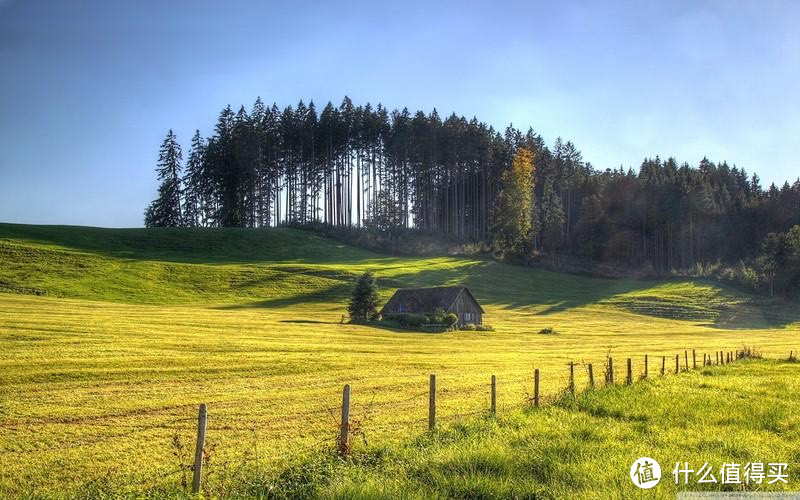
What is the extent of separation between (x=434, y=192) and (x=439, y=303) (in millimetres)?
57708

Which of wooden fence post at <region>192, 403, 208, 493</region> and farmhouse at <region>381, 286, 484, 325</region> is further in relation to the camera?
farmhouse at <region>381, 286, 484, 325</region>

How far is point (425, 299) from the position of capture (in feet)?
222

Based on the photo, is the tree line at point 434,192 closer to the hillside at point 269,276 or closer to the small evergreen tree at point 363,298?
the hillside at point 269,276

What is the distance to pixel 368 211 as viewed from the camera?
389ft

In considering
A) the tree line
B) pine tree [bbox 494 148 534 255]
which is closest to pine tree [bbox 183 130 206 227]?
the tree line

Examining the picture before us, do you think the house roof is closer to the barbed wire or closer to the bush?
the bush

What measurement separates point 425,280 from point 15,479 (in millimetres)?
73443

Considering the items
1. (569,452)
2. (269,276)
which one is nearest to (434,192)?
(269,276)

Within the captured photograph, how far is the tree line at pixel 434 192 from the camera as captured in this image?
375 feet

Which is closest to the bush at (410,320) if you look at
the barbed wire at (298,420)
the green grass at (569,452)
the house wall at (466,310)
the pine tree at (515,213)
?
the house wall at (466,310)

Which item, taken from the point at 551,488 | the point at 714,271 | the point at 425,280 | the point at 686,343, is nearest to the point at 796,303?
the point at 714,271

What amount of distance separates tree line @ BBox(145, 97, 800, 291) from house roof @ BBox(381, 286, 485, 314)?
143ft

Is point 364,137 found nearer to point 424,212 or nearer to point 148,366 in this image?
point 424,212

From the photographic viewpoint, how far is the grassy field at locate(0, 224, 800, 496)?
13.9 meters
